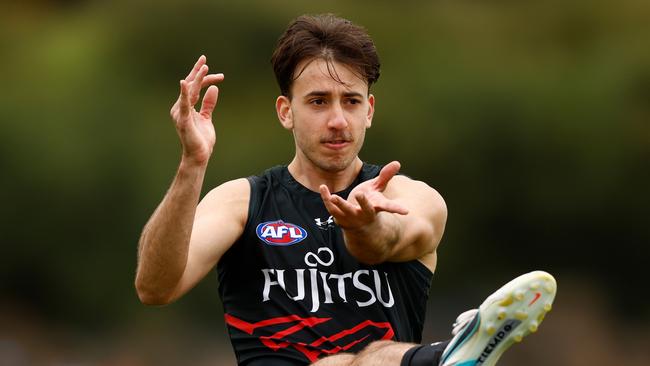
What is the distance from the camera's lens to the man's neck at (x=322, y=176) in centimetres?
581

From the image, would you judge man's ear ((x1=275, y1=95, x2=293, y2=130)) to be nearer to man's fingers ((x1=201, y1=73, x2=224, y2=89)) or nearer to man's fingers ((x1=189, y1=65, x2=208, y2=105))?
man's fingers ((x1=201, y1=73, x2=224, y2=89))

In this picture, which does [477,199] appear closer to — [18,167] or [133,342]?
[133,342]

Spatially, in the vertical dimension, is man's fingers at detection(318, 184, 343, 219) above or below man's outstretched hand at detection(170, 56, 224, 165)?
below

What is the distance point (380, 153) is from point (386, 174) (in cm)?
646

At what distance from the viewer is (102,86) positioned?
42.5 ft

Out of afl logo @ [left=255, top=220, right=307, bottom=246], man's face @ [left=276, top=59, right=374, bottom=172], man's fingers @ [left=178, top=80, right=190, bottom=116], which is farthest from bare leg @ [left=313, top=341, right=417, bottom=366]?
man's fingers @ [left=178, top=80, right=190, bottom=116]

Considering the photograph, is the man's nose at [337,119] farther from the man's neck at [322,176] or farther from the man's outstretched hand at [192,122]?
the man's outstretched hand at [192,122]

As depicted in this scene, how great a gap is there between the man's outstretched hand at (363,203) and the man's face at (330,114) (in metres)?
0.53

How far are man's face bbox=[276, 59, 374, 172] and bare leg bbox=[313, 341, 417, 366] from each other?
38.3 inches

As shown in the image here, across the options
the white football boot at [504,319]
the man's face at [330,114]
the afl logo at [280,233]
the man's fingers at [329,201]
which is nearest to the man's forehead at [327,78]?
the man's face at [330,114]

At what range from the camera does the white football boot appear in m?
4.49

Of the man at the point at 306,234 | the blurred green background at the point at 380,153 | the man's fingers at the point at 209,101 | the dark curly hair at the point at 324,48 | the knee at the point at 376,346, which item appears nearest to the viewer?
the knee at the point at 376,346

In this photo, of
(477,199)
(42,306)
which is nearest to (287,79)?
(477,199)

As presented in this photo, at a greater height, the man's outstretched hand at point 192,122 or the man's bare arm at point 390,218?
the man's outstretched hand at point 192,122
